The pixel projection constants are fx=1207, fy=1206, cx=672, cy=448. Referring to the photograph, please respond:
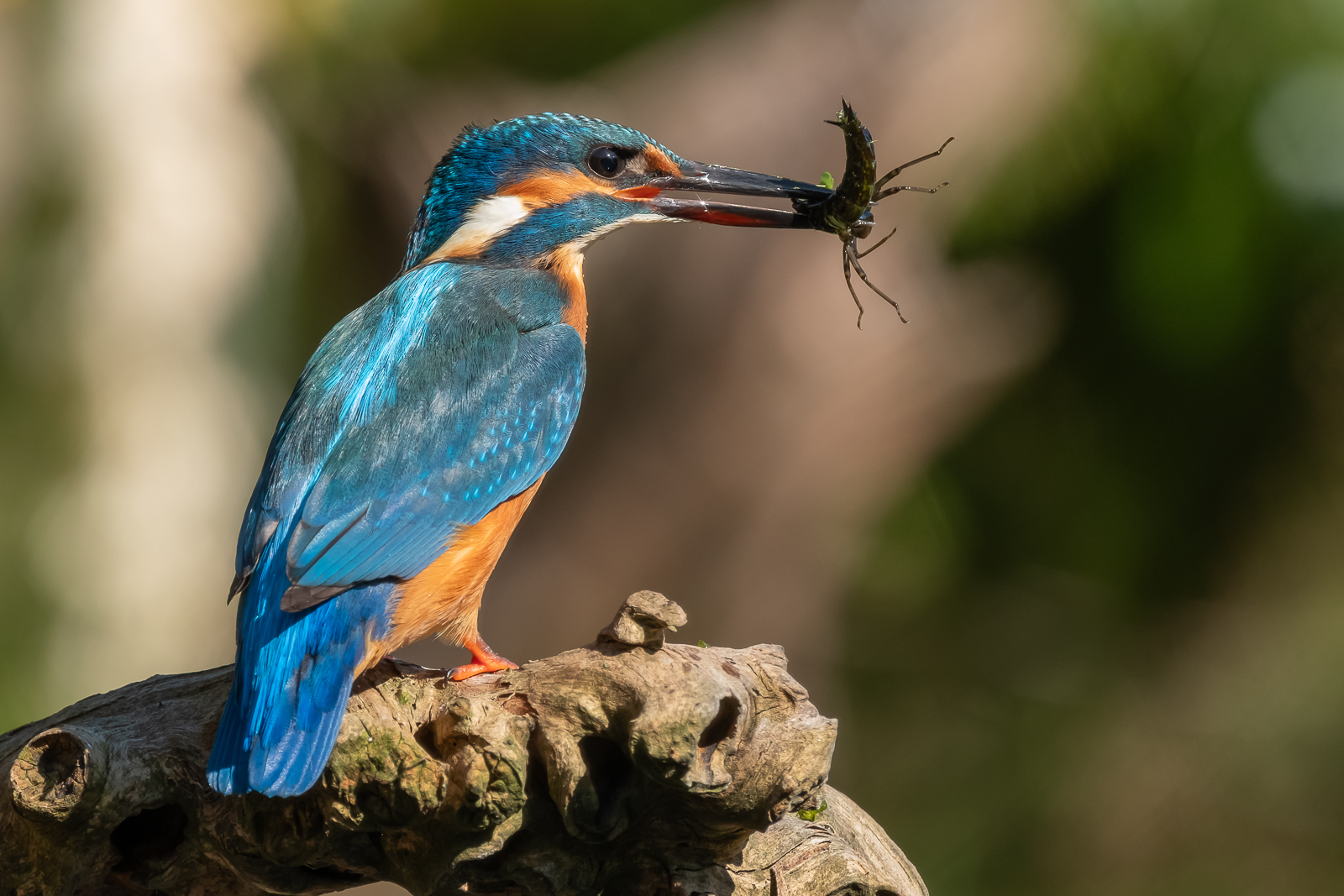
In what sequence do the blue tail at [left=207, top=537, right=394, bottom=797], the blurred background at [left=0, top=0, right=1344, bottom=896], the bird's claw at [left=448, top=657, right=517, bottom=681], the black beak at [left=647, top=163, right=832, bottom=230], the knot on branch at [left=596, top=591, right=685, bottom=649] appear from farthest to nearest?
the blurred background at [left=0, top=0, right=1344, bottom=896] < the black beak at [left=647, top=163, right=832, bottom=230] < the bird's claw at [left=448, top=657, right=517, bottom=681] < the knot on branch at [left=596, top=591, right=685, bottom=649] < the blue tail at [left=207, top=537, right=394, bottom=797]

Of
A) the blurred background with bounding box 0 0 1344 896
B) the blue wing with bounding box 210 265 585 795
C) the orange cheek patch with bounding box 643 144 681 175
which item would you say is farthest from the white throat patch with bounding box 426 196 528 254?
the blurred background with bounding box 0 0 1344 896

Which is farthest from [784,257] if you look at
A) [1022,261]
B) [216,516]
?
[216,516]

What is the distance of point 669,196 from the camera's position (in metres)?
4.03

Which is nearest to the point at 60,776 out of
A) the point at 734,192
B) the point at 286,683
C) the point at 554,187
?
the point at 286,683

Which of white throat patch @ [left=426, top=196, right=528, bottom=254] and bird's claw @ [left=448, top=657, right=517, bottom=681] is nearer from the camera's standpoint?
bird's claw @ [left=448, top=657, right=517, bottom=681]

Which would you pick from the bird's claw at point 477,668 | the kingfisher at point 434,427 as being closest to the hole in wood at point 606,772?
the bird's claw at point 477,668

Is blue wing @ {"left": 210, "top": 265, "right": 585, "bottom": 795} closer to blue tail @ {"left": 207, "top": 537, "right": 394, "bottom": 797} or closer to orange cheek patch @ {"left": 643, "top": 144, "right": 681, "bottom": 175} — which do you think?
blue tail @ {"left": 207, "top": 537, "right": 394, "bottom": 797}

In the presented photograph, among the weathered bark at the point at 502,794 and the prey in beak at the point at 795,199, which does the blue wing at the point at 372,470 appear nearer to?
the weathered bark at the point at 502,794

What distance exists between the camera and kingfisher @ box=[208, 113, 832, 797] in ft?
8.65

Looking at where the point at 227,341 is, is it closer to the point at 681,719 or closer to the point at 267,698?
the point at 267,698

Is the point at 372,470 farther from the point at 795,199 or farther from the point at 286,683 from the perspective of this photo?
the point at 795,199

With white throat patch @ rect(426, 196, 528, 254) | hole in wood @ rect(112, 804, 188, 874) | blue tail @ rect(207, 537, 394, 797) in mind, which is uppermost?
white throat patch @ rect(426, 196, 528, 254)

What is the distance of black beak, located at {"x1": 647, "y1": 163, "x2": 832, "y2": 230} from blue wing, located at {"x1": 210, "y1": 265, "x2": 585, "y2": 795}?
48 centimetres

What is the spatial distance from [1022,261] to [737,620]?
2.76 metres
